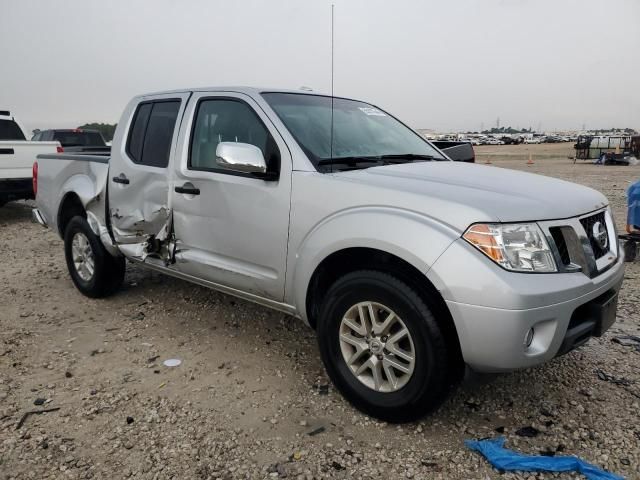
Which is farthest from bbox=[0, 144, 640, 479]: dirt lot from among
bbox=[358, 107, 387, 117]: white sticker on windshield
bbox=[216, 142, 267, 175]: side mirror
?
bbox=[358, 107, 387, 117]: white sticker on windshield

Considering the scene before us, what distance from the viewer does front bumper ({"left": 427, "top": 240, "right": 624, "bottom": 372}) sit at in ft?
7.27

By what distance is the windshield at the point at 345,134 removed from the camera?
3.14 m

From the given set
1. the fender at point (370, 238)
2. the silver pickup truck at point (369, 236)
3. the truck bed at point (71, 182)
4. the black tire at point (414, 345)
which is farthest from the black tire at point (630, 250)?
the truck bed at point (71, 182)

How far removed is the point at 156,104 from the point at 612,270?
11.3 ft

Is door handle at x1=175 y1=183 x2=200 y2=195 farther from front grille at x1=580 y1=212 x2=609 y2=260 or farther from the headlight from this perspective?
front grille at x1=580 y1=212 x2=609 y2=260

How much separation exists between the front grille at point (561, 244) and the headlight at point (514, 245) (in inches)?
4.4

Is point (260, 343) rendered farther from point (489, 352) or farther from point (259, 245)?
point (489, 352)

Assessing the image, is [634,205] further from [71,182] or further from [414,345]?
[71,182]

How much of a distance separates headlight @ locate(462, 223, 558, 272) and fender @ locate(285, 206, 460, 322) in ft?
0.36

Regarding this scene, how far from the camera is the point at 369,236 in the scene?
2564mm

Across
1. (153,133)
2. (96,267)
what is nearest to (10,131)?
(96,267)

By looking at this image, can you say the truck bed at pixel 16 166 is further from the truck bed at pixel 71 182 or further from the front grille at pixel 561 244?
the front grille at pixel 561 244

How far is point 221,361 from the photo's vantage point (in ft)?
11.6

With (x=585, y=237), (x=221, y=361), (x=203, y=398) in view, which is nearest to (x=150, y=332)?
(x=221, y=361)
